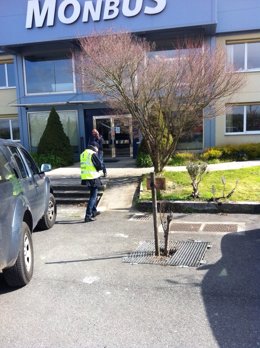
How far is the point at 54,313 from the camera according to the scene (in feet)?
13.2

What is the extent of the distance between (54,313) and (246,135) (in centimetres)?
1533

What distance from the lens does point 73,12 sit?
16734mm

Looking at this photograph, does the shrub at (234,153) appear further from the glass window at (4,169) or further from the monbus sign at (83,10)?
the glass window at (4,169)

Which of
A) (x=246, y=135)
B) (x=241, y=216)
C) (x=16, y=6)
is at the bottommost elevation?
(x=241, y=216)

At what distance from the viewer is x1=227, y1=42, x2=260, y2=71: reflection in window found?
17.5 metres

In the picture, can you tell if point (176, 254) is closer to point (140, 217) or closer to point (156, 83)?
point (140, 217)

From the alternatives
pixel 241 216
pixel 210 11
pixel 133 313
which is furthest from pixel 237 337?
pixel 210 11

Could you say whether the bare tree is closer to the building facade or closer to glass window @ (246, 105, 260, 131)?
the building facade

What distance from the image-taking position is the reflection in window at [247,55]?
17.5 meters

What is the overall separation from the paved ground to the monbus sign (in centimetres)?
1247

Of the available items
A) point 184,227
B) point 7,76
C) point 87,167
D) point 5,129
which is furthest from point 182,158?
point 7,76

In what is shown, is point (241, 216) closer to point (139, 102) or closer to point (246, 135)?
point (139, 102)

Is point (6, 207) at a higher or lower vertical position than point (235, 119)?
lower

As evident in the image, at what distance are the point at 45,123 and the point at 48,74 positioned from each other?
2379 mm
